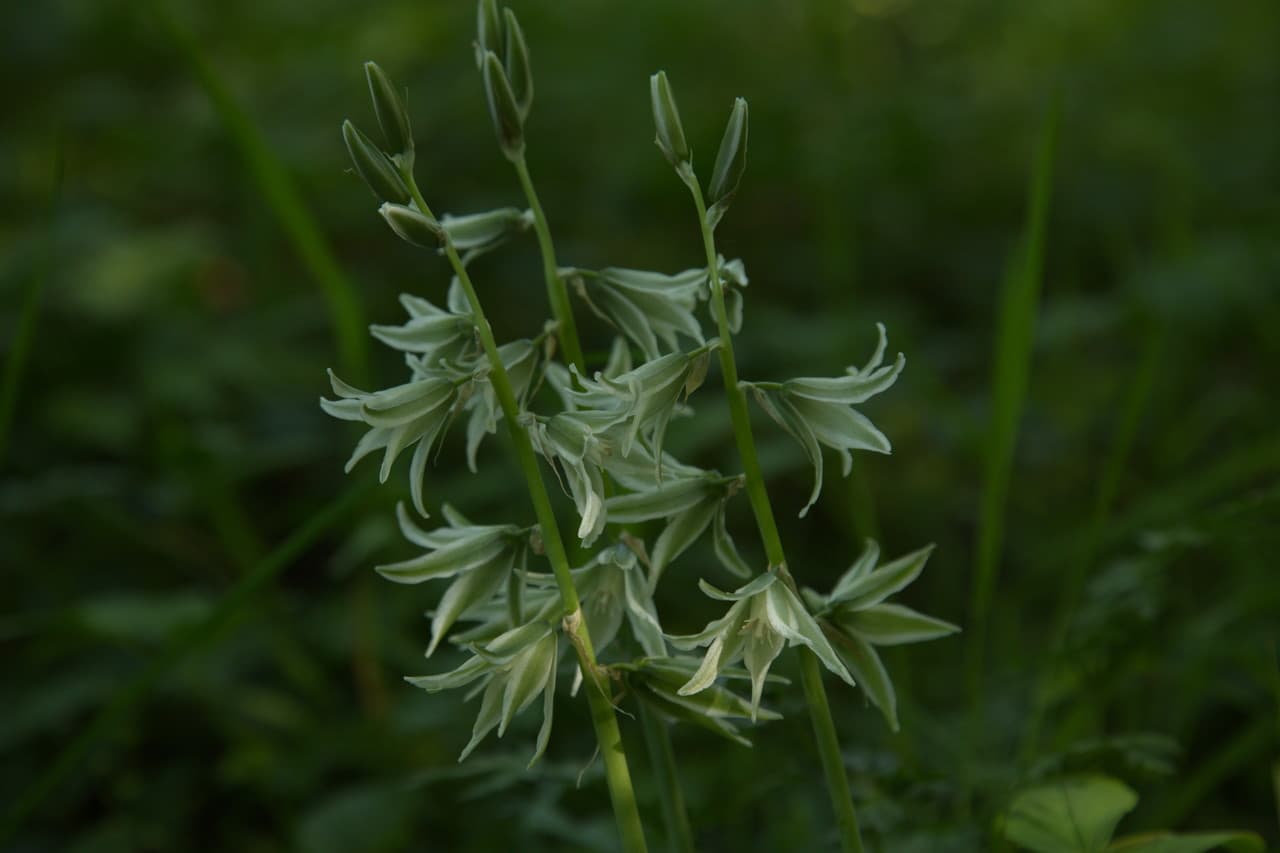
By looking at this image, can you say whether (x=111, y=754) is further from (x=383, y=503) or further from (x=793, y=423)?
(x=793, y=423)

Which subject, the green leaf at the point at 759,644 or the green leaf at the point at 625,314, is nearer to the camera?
the green leaf at the point at 759,644

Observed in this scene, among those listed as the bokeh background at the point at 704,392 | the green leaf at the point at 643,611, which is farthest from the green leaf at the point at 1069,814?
the green leaf at the point at 643,611

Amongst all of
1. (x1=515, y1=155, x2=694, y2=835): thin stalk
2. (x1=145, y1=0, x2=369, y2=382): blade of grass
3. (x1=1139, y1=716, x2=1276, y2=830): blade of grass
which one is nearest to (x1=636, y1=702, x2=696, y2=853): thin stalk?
(x1=515, y1=155, x2=694, y2=835): thin stalk

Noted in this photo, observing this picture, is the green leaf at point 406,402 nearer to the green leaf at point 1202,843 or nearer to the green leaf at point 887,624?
the green leaf at point 887,624

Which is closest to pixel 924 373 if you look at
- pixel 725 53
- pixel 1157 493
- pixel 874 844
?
pixel 1157 493

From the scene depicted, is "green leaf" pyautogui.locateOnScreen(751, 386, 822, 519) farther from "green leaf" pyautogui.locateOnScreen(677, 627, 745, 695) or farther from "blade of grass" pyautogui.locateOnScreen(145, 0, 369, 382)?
"blade of grass" pyautogui.locateOnScreen(145, 0, 369, 382)
